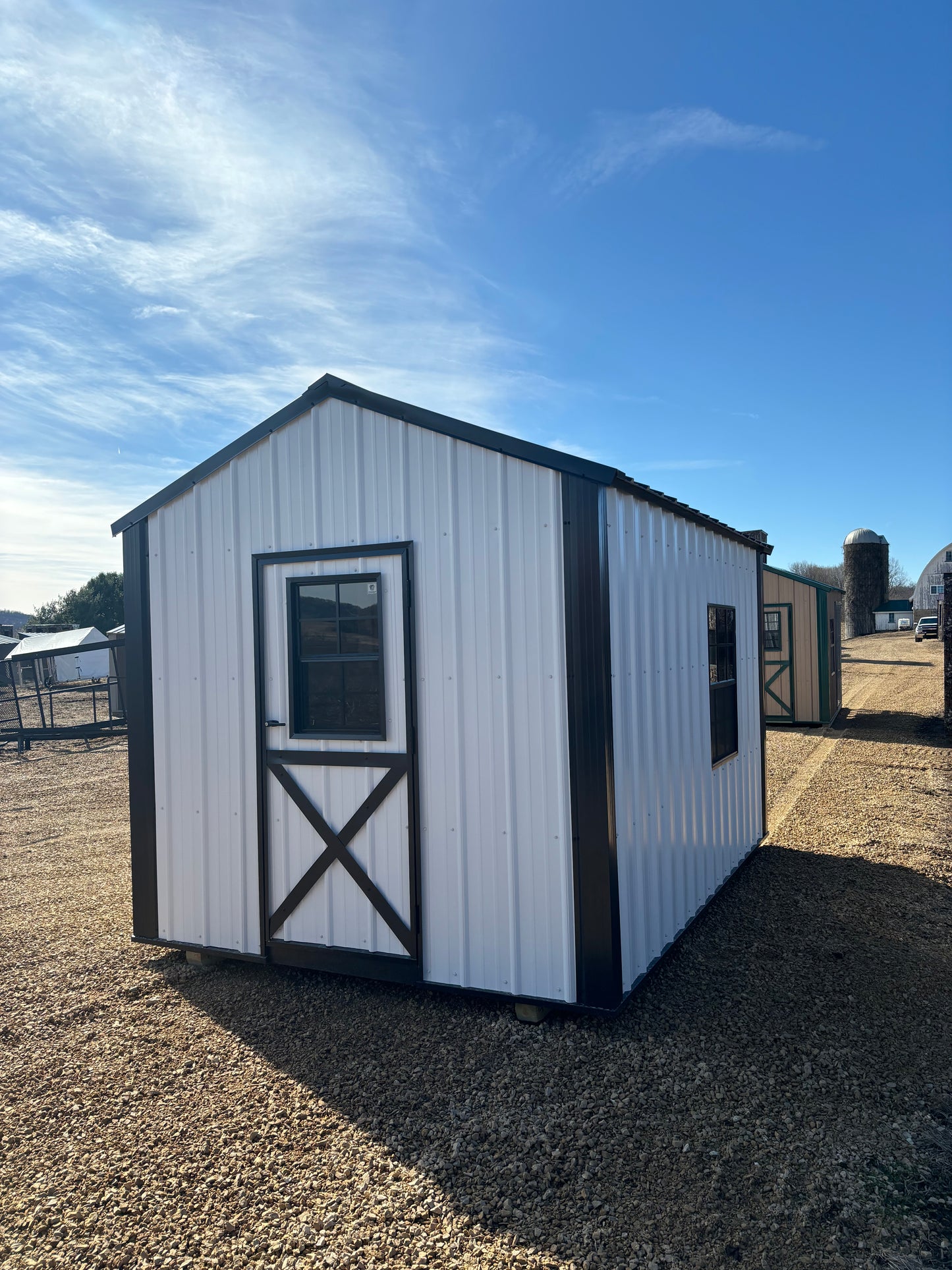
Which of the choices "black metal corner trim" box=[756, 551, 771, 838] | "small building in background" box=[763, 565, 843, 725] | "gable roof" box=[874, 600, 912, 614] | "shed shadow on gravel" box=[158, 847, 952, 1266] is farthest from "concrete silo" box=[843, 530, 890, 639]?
"shed shadow on gravel" box=[158, 847, 952, 1266]

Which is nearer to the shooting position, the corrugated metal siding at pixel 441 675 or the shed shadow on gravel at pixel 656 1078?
the shed shadow on gravel at pixel 656 1078

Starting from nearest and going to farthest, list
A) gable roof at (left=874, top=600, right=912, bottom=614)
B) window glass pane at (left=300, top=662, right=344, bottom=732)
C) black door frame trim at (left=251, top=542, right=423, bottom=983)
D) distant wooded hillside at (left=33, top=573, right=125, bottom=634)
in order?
black door frame trim at (left=251, top=542, right=423, bottom=983) < window glass pane at (left=300, top=662, right=344, bottom=732) < distant wooded hillside at (left=33, top=573, right=125, bottom=634) < gable roof at (left=874, top=600, right=912, bottom=614)

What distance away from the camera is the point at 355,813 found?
462 centimetres

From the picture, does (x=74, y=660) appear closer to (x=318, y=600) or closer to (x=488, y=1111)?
(x=318, y=600)

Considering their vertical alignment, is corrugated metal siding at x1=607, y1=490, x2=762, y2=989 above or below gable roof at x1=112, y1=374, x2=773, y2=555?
below

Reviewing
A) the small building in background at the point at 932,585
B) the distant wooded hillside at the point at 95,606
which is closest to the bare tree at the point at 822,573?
the small building in background at the point at 932,585

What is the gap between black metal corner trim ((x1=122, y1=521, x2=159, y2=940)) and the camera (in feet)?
17.4

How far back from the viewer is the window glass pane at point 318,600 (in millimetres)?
4746

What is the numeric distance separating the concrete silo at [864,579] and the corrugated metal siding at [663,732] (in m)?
48.5

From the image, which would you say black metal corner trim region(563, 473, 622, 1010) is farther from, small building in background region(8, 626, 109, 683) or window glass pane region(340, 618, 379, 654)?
small building in background region(8, 626, 109, 683)

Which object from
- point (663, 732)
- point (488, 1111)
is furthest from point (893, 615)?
point (488, 1111)

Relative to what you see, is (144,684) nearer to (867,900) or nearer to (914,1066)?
(914,1066)

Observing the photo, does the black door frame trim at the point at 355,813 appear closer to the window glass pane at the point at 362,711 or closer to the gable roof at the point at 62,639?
the window glass pane at the point at 362,711

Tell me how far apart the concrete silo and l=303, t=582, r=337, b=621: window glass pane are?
51.3m
